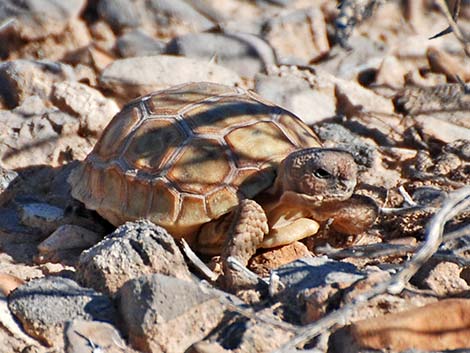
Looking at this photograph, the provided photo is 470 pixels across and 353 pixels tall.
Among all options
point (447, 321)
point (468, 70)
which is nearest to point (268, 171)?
point (447, 321)

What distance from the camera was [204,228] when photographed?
4.74 metres

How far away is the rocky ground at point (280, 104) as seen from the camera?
11.2 feet

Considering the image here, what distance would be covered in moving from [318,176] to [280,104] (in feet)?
6.07

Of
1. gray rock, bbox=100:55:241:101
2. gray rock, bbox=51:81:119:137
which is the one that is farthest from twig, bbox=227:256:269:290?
gray rock, bbox=100:55:241:101

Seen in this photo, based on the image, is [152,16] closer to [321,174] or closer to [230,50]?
[230,50]

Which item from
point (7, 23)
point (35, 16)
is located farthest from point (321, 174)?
point (35, 16)

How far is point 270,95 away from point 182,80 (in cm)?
62

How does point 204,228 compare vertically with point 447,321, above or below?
below

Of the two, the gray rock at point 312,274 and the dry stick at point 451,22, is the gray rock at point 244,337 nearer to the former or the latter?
the gray rock at point 312,274

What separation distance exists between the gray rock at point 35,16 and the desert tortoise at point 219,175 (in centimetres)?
214

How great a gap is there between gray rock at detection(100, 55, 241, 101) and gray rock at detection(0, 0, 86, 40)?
66 centimetres

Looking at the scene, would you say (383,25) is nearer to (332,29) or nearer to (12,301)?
(332,29)

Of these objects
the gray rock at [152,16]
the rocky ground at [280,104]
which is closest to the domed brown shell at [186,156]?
the rocky ground at [280,104]

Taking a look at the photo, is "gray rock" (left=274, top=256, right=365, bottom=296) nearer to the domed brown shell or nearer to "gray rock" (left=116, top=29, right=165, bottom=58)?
the domed brown shell
